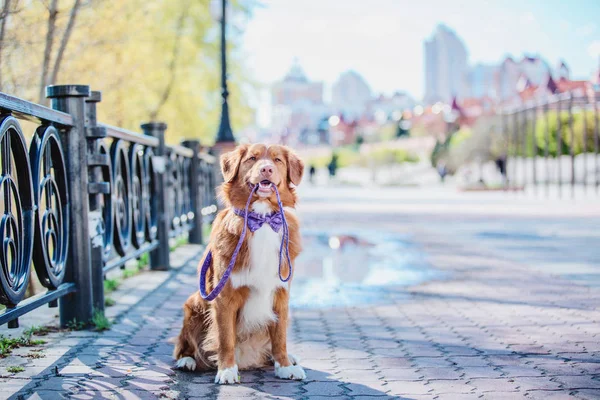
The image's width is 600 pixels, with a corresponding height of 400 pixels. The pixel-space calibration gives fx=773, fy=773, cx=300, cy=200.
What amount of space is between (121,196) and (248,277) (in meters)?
3.25

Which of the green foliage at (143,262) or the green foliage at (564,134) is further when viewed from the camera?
the green foliage at (564,134)

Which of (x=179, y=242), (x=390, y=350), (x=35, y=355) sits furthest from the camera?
(x=179, y=242)

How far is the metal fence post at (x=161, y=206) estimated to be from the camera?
356 inches

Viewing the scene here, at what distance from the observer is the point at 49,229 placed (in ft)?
16.3

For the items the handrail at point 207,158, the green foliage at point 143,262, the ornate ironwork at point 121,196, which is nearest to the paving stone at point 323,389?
the ornate ironwork at point 121,196

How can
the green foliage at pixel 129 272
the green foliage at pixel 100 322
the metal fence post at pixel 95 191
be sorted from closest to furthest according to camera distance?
the green foliage at pixel 100 322, the metal fence post at pixel 95 191, the green foliage at pixel 129 272

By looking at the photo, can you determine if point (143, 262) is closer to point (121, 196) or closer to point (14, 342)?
point (121, 196)

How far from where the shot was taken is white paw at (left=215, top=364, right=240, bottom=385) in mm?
4086

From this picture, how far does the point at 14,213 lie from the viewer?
4270 mm

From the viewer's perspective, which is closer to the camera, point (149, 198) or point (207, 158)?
point (149, 198)

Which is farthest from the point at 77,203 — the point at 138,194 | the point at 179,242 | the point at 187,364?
the point at 179,242

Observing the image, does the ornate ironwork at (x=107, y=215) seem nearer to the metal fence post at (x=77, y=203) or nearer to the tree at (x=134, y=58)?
the metal fence post at (x=77, y=203)

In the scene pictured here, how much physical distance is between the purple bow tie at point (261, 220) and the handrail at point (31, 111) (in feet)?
4.20

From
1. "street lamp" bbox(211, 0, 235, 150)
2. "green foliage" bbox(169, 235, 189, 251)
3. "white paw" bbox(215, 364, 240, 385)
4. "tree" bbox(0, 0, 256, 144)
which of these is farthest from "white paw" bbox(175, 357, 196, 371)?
"street lamp" bbox(211, 0, 235, 150)
